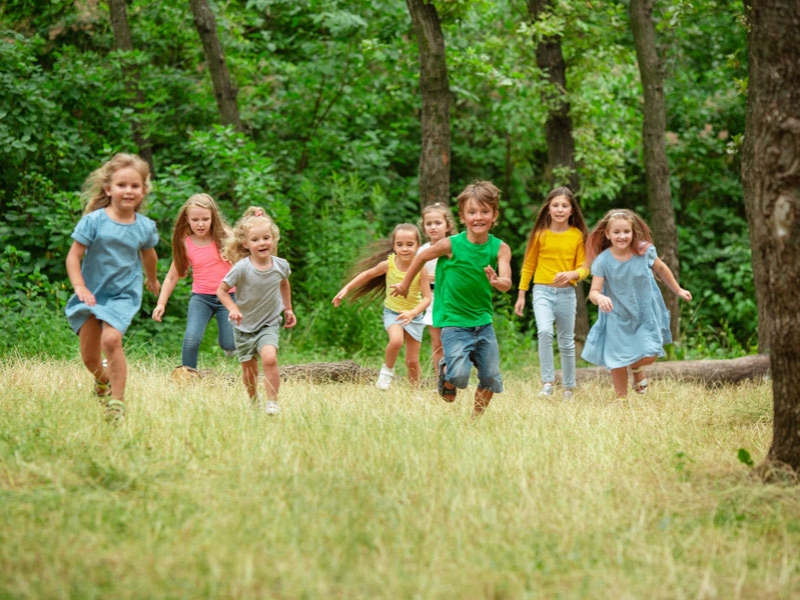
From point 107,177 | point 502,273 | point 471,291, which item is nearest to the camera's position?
point 107,177

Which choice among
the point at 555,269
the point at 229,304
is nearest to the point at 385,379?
the point at 555,269

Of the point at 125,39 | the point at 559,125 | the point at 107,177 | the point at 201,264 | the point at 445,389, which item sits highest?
the point at 125,39

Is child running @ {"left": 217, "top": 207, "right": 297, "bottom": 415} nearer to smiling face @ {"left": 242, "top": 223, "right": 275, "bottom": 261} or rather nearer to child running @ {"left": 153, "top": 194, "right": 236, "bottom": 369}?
smiling face @ {"left": 242, "top": 223, "right": 275, "bottom": 261}

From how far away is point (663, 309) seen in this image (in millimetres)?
8453

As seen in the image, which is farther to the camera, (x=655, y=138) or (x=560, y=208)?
(x=655, y=138)

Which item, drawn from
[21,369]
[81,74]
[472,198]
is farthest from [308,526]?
[81,74]

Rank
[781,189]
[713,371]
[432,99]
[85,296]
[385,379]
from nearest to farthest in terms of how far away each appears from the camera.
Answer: [781,189] → [85,296] → [385,379] → [713,371] → [432,99]

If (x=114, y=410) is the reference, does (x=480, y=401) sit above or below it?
below

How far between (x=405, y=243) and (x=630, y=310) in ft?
7.21

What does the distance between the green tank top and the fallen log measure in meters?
3.50

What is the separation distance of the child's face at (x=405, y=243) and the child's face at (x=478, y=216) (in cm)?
203

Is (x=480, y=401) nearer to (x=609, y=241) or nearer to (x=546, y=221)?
(x=609, y=241)

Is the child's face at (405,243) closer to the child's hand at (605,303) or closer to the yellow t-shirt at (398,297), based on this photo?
the yellow t-shirt at (398,297)

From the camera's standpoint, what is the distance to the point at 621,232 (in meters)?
8.20
